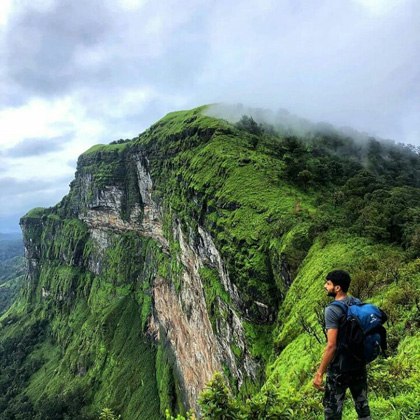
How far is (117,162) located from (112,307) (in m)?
41.7

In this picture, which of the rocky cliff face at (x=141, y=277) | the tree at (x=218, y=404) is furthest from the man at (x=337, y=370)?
the rocky cliff face at (x=141, y=277)

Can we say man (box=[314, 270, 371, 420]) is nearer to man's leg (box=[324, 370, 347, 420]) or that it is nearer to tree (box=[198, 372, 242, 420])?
man's leg (box=[324, 370, 347, 420])

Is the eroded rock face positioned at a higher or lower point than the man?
lower

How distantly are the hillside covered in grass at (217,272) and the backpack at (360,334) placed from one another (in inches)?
73.4

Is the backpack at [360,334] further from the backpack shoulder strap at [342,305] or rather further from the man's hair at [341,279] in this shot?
the man's hair at [341,279]

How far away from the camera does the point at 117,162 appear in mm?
90438

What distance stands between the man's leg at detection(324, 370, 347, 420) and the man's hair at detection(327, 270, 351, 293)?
1.67 metres

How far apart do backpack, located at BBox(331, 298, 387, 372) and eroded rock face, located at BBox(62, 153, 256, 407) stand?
19456 millimetres

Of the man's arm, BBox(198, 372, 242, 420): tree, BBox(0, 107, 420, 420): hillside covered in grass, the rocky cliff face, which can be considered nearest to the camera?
the man's arm

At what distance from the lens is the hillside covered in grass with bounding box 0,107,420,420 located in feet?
43.6

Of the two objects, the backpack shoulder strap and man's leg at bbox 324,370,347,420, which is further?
man's leg at bbox 324,370,347,420

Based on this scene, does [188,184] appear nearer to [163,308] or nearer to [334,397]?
[163,308]

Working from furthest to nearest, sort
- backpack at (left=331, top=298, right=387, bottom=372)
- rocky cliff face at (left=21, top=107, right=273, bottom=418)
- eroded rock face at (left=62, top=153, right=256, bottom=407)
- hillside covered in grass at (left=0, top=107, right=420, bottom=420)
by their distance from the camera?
1. rocky cliff face at (left=21, top=107, right=273, bottom=418)
2. eroded rock face at (left=62, top=153, right=256, bottom=407)
3. hillside covered in grass at (left=0, top=107, right=420, bottom=420)
4. backpack at (left=331, top=298, right=387, bottom=372)

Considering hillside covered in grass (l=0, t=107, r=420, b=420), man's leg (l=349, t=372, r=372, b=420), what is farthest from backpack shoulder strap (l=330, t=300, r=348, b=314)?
hillside covered in grass (l=0, t=107, r=420, b=420)
